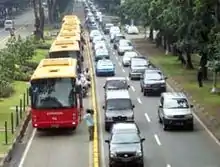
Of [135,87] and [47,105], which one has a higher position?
[47,105]

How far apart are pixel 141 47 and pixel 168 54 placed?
10979 millimetres

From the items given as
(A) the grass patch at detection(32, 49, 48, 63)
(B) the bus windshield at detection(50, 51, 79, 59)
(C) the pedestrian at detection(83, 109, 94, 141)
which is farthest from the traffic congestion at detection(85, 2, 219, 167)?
(A) the grass patch at detection(32, 49, 48, 63)

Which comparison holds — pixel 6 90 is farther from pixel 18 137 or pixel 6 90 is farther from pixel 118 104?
pixel 18 137

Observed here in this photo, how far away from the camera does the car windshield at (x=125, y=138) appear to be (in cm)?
2709

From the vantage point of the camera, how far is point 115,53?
82.9m

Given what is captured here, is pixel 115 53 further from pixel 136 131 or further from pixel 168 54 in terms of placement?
pixel 136 131

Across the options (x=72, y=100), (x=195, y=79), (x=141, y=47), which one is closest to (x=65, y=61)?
(x=72, y=100)

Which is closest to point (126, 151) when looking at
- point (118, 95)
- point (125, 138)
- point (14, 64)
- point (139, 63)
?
point (125, 138)

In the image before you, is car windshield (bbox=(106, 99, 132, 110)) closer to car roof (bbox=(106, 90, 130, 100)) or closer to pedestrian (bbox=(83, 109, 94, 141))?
car roof (bbox=(106, 90, 130, 100))

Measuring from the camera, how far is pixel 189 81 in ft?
177

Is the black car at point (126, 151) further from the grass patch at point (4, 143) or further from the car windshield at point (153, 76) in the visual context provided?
the car windshield at point (153, 76)

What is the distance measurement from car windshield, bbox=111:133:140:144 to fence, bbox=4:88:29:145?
5651 mm

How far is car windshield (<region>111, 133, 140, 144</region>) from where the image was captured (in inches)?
1067

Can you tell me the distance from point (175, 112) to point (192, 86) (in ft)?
52.8
